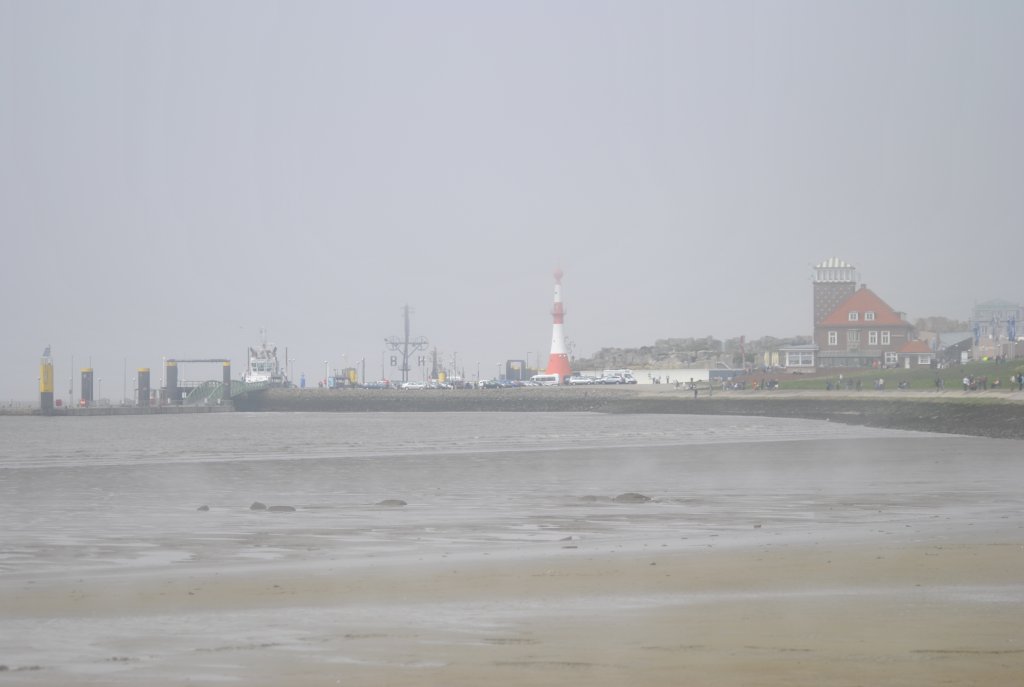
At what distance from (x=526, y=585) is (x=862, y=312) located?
125 m

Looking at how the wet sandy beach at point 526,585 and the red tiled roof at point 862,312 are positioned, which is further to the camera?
the red tiled roof at point 862,312

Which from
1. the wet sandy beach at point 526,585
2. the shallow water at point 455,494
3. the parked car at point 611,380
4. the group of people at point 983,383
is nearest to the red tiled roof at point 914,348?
the parked car at point 611,380

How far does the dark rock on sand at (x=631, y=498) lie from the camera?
76.6 ft

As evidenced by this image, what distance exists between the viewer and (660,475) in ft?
102

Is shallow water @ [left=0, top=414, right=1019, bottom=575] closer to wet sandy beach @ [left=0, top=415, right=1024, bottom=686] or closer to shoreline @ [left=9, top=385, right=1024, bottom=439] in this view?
wet sandy beach @ [left=0, top=415, right=1024, bottom=686]

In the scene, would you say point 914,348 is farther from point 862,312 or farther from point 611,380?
point 611,380

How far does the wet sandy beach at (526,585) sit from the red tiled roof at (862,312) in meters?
108

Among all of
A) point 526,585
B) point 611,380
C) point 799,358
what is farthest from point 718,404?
point 526,585

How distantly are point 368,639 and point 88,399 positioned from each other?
139 meters

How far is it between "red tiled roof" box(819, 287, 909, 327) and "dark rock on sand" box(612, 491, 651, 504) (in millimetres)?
112966

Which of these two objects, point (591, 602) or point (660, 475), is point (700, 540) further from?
point (660, 475)

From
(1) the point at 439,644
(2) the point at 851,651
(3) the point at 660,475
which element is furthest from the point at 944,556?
(3) the point at 660,475

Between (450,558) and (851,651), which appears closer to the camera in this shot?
(851,651)

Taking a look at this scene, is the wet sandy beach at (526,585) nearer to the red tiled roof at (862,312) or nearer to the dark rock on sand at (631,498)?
the dark rock on sand at (631,498)
